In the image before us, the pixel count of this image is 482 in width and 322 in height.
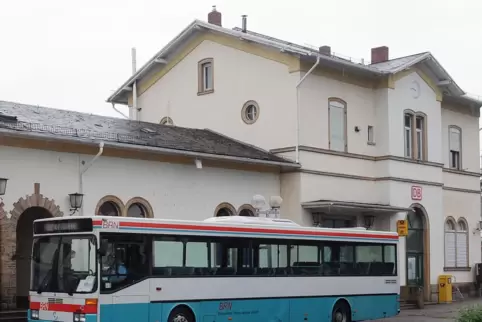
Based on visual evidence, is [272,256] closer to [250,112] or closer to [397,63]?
[250,112]

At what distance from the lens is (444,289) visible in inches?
1182

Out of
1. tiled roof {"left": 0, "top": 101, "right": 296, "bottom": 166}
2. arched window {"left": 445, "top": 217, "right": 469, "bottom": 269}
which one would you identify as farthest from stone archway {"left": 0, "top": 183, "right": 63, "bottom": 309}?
arched window {"left": 445, "top": 217, "right": 469, "bottom": 269}

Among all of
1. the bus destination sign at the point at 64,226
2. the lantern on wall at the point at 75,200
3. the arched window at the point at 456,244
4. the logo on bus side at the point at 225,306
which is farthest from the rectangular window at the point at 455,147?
the bus destination sign at the point at 64,226

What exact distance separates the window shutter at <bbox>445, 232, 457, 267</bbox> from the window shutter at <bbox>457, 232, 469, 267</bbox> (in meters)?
0.36

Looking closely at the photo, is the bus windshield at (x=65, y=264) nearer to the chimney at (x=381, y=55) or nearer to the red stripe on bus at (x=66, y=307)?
the red stripe on bus at (x=66, y=307)

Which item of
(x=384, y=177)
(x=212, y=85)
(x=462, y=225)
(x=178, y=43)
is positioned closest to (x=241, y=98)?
(x=212, y=85)

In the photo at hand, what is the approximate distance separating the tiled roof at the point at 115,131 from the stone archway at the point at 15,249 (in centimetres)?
159

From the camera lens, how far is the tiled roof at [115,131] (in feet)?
63.3

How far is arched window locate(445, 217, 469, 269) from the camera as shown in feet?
106

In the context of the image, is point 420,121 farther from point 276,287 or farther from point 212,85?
point 276,287

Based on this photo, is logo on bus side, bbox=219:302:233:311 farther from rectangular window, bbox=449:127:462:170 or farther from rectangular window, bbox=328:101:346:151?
rectangular window, bbox=449:127:462:170

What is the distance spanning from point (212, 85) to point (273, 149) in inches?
149

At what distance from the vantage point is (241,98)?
88.7ft

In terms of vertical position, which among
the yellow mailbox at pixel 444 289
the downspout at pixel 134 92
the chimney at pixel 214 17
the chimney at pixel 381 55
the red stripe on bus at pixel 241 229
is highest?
the chimney at pixel 214 17
